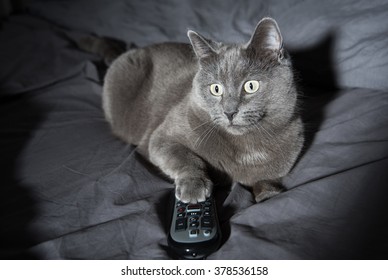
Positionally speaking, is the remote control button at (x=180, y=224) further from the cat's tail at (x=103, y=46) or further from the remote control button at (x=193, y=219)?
the cat's tail at (x=103, y=46)

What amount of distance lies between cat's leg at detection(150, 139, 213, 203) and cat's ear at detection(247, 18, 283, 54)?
1.32 feet

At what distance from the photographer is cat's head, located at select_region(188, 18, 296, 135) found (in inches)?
41.4

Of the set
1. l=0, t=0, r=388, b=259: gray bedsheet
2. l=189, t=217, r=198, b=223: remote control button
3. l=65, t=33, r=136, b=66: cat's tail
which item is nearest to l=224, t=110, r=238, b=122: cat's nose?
l=0, t=0, r=388, b=259: gray bedsheet

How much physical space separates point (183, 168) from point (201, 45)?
0.42 metres

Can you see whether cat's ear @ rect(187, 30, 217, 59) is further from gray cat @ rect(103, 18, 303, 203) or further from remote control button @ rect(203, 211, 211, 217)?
remote control button @ rect(203, 211, 211, 217)

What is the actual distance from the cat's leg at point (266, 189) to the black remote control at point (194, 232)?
201mm

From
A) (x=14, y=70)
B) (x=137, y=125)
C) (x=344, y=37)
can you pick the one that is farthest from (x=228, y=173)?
(x=14, y=70)

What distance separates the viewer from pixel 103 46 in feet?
6.42

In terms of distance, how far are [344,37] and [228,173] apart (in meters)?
0.77

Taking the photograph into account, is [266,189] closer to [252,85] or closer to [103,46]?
[252,85]

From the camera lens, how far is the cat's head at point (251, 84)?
41.4 inches

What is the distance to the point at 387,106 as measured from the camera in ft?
4.01

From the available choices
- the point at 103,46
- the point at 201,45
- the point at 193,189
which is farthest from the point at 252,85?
the point at 103,46

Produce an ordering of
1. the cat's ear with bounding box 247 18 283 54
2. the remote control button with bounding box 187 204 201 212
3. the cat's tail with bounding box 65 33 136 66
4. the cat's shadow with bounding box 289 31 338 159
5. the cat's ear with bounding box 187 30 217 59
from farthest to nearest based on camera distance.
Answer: the cat's tail with bounding box 65 33 136 66
the cat's shadow with bounding box 289 31 338 159
the cat's ear with bounding box 187 30 217 59
the cat's ear with bounding box 247 18 283 54
the remote control button with bounding box 187 204 201 212
